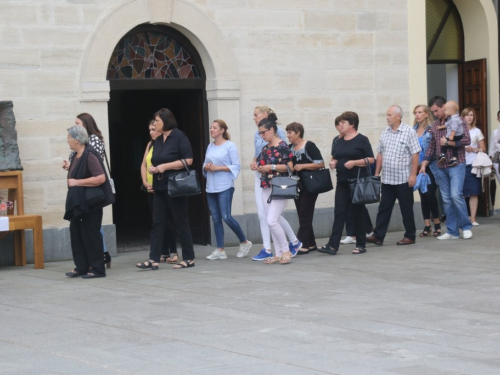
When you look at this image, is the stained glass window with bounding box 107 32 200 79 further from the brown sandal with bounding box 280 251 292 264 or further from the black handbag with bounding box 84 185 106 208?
the brown sandal with bounding box 280 251 292 264

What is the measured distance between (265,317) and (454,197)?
569 centimetres

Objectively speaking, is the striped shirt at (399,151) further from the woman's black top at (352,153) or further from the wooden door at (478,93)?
the wooden door at (478,93)

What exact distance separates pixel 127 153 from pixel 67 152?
402cm

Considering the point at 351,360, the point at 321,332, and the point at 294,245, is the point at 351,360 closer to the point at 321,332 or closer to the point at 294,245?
the point at 321,332

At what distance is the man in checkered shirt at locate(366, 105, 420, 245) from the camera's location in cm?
1268

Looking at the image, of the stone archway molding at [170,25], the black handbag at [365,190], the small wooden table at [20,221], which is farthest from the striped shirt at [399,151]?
the small wooden table at [20,221]

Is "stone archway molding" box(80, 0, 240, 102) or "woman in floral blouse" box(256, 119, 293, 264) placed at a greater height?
"stone archway molding" box(80, 0, 240, 102)

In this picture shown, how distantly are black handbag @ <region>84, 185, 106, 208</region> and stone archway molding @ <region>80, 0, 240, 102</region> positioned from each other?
2.27 m

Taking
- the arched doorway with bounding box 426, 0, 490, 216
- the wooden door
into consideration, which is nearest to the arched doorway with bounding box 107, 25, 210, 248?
the arched doorway with bounding box 426, 0, 490, 216

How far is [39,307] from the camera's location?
29.6ft

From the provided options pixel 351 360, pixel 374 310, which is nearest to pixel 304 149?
pixel 374 310

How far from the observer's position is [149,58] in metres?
13.4

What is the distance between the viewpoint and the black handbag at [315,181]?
39.5 ft

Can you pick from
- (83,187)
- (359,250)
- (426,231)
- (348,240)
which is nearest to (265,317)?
(83,187)
